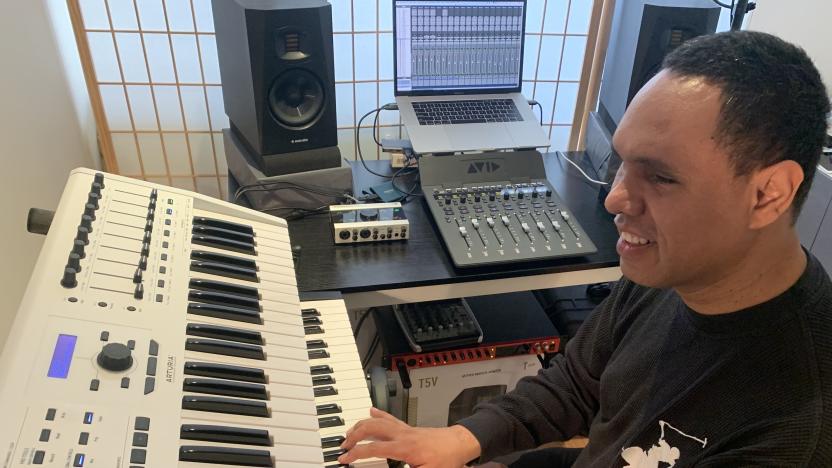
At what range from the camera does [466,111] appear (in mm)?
1859

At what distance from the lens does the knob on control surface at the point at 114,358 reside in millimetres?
767

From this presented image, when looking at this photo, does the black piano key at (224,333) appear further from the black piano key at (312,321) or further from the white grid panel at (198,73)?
the white grid panel at (198,73)

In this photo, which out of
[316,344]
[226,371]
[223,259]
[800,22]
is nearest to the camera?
[226,371]

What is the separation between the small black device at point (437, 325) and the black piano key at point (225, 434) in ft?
3.10

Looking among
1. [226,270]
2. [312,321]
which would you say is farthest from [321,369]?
[226,270]

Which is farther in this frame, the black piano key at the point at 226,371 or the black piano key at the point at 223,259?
the black piano key at the point at 223,259

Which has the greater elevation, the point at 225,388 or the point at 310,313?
the point at 225,388

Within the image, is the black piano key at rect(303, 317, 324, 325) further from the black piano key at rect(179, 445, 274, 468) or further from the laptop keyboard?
the laptop keyboard

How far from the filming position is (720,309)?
90 centimetres

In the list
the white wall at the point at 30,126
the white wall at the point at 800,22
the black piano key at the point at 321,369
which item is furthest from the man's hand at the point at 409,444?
the white wall at the point at 800,22

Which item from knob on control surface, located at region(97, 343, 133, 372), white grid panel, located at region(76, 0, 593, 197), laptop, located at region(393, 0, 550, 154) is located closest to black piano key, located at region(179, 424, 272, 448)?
knob on control surface, located at region(97, 343, 133, 372)

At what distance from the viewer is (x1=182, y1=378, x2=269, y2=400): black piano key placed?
828 millimetres

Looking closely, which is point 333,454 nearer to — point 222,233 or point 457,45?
point 222,233

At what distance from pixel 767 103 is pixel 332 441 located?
0.79m
